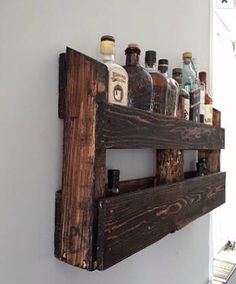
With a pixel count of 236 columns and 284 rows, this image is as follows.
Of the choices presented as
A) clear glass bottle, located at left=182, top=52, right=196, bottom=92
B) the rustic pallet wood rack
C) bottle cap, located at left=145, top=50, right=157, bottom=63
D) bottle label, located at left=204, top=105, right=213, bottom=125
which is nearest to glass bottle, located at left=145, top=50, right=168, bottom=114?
bottle cap, located at left=145, top=50, right=157, bottom=63

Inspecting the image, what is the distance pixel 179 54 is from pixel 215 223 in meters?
1.03

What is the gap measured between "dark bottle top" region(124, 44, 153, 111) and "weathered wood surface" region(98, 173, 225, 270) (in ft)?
0.66

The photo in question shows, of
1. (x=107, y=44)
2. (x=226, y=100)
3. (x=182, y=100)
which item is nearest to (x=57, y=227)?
(x=107, y=44)

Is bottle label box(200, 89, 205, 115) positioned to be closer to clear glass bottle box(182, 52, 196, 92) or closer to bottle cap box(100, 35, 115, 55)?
clear glass bottle box(182, 52, 196, 92)

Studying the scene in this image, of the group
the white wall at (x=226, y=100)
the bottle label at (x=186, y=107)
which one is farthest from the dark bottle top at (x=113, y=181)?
the white wall at (x=226, y=100)

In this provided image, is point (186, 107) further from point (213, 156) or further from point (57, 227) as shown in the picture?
point (57, 227)

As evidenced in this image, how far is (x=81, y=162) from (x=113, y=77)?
183 millimetres

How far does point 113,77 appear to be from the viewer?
62 cm

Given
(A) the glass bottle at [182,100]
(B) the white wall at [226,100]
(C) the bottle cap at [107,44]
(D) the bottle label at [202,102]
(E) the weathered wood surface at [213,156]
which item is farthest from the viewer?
(B) the white wall at [226,100]

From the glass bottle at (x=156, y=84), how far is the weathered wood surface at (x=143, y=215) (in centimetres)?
20

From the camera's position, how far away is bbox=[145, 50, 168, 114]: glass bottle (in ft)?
2.57

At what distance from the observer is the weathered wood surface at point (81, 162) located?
56 centimetres

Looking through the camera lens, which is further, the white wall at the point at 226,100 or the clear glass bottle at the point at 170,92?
the white wall at the point at 226,100

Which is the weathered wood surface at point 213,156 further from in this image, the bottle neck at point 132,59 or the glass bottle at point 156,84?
the bottle neck at point 132,59
